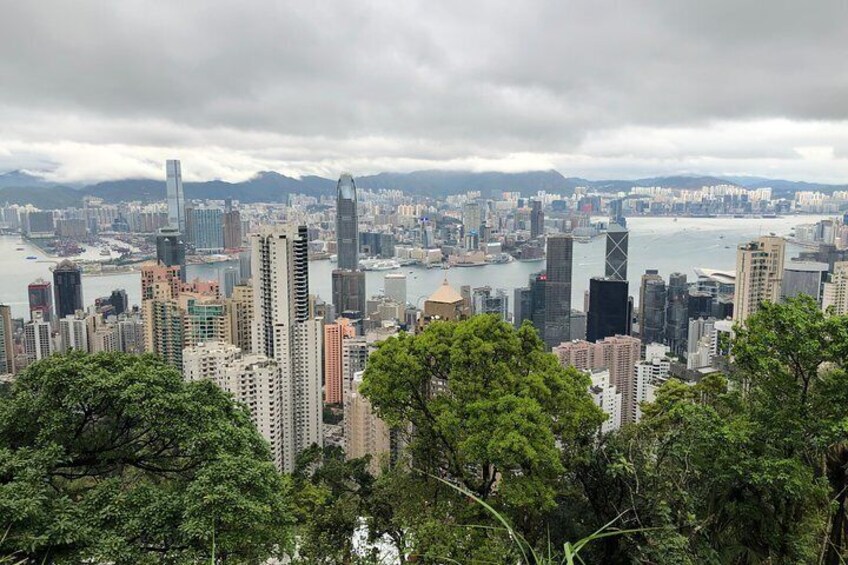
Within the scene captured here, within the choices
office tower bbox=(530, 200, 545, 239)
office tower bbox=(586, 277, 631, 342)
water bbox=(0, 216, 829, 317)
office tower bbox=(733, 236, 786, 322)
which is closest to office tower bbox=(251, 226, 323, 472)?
water bbox=(0, 216, 829, 317)

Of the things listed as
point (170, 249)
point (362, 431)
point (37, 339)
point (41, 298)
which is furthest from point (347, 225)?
point (362, 431)

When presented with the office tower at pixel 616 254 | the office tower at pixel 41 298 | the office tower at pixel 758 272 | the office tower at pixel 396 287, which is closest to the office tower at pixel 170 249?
the office tower at pixel 41 298

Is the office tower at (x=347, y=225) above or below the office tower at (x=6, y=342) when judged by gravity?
above

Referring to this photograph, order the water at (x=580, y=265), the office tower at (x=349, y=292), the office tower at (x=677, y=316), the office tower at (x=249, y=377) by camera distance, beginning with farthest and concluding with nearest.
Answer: the office tower at (x=349, y=292) → the water at (x=580, y=265) → the office tower at (x=677, y=316) → the office tower at (x=249, y=377)

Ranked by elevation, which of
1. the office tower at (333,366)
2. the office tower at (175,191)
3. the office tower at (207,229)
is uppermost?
the office tower at (175,191)

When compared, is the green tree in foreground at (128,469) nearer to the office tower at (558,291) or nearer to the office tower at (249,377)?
the office tower at (249,377)
